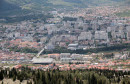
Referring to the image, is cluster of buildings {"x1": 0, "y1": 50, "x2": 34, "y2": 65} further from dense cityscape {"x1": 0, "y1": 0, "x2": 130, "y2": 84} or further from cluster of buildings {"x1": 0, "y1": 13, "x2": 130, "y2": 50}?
cluster of buildings {"x1": 0, "y1": 13, "x2": 130, "y2": 50}

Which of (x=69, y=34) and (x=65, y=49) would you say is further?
(x=69, y=34)

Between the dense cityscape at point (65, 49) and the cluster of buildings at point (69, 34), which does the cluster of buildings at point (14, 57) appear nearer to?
the dense cityscape at point (65, 49)

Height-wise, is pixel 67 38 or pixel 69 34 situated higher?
pixel 69 34

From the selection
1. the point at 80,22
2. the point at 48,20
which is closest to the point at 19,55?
the point at 80,22

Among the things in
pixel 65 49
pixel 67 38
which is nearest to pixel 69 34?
pixel 67 38

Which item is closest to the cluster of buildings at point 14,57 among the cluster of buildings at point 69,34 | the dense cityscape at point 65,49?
the dense cityscape at point 65,49

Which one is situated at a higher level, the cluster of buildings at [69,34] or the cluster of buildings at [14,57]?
the cluster of buildings at [69,34]

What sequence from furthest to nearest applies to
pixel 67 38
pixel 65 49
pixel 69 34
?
1. pixel 69 34
2. pixel 67 38
3. pixel 65 49

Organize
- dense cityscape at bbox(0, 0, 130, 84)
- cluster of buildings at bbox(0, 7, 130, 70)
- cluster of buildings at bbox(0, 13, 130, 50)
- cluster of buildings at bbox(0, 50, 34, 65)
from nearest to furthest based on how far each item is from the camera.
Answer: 1. dense cityscape at bbox(0, 0, 130, 84)
2. cluster of buildings at bbox(0, 7, 130, 70)
3. cluster of buildings at bbox(0, 50, 34, 65)
4. cluster of buildings at bbox(0, 13, 130, 50)

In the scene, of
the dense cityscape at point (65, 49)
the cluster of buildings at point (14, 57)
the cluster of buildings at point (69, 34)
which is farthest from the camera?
the cluster of buildings at point (69, 34)

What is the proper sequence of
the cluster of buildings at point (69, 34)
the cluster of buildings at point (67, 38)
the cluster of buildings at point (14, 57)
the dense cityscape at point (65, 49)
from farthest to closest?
1. the cluster of buildings at point (69, 34)
2. the cluster of buildings at point (14, 57)
3. the cluster of buildings at point (67, 38)
4. the dense cityscape at point (65, 49)

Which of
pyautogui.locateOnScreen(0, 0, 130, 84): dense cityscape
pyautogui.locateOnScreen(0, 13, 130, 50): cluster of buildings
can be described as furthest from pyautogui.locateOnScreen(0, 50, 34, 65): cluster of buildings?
pyautogui.locateOnScreen(0, 13, 130, 50): cluster of buildings

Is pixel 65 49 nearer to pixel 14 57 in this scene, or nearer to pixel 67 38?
pixel 67 38
